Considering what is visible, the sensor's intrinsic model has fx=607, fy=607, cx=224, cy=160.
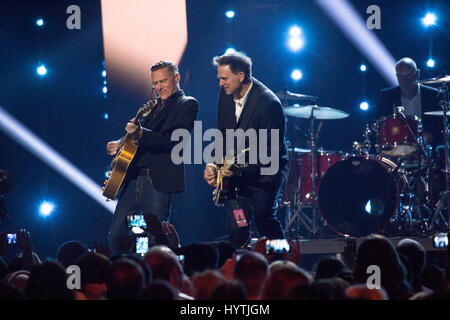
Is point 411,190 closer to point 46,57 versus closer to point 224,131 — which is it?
point 224,131

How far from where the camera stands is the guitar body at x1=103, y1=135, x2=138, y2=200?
5.14 metres

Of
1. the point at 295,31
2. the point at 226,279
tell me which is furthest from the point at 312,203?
the point at 226,279

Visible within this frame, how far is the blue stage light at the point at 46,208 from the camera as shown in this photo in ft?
25.4

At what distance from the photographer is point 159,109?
17.7ft

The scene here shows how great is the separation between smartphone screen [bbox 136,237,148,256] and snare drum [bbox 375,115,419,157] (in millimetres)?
4092

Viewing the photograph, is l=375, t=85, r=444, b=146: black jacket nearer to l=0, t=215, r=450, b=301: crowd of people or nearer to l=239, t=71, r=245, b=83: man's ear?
l=239, t=71, r=245, b=83: man's ear

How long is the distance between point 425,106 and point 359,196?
1629mm

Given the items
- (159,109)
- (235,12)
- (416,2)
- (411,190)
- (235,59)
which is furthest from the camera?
(416,2)

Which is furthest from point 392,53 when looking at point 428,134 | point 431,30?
point 428,134

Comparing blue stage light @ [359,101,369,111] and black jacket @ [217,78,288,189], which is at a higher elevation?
blue stage light @ [359,101,369,111]

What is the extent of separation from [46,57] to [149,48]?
1.36 meters

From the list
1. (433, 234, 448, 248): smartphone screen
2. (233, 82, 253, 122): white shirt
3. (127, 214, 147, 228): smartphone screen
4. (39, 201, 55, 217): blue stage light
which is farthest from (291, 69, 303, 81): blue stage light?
(433, 234, 448, 248): smartphone screen

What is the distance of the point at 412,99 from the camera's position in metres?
8.17

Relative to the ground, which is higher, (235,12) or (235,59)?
(235,12)
